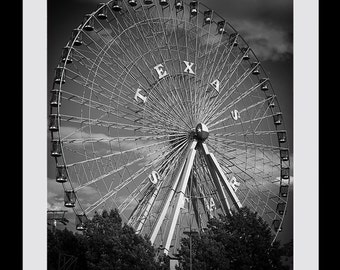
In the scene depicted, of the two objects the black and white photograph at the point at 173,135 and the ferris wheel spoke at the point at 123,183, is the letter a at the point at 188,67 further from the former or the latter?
the ferris wheel spoke at the point at 123,183

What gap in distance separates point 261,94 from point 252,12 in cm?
435

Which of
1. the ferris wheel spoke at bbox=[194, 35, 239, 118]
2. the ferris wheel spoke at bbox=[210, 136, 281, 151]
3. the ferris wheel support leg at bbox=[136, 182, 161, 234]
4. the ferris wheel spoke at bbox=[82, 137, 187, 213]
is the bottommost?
the ferris wheel support leg at bbox=[136, 182, 161, 234]

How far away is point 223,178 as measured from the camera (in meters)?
18.2

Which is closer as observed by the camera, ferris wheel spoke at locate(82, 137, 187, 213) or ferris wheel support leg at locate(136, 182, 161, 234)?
ferris wheel spoke at locate(82, 137, 187, 213)

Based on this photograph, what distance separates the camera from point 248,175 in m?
18.4

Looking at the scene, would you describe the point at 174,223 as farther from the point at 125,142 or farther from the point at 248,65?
the point at 248,65

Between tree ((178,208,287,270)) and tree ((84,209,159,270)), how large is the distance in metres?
0.98

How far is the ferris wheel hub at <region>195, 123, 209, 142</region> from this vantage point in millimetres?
18016

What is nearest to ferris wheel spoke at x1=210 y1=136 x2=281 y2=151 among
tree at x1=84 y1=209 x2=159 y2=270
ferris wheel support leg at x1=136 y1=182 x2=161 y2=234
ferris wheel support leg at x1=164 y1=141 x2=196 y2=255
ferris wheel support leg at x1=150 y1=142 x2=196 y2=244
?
ferris wheel support leg at x1=164 y1=141 x2=196 y2=255

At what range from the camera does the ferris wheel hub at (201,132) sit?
1802 centimetres

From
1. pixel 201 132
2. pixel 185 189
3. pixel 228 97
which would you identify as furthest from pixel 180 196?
pixel 228 97

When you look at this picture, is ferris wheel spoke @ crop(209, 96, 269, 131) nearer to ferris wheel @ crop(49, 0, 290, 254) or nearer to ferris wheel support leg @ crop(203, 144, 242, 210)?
ferris wheel @ crop(49, 0, 290, 254)
